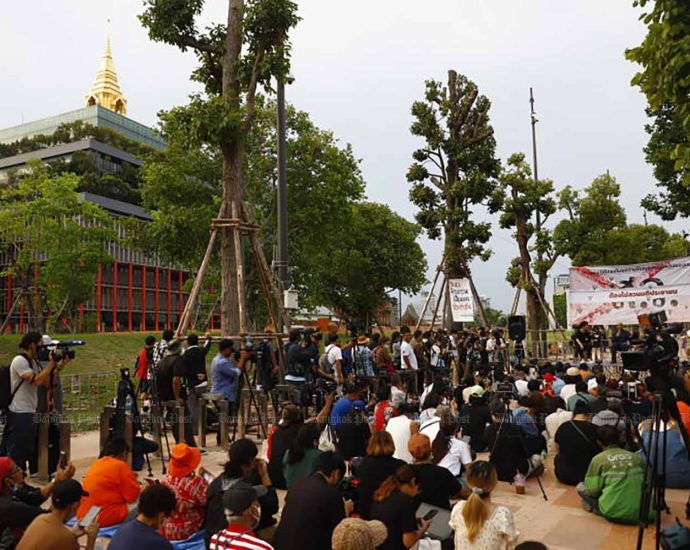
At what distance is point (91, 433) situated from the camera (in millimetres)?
11359

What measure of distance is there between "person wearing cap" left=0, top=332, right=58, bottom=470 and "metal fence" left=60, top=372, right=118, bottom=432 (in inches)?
184

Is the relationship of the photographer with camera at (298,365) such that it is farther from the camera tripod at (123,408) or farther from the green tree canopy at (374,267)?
the green tree canopy at (374,267)

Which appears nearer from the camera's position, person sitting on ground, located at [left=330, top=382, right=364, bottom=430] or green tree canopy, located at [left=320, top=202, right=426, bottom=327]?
person sitting on ground, located at [left=330, top=382, right=364, bottom=430]

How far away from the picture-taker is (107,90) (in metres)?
79.7

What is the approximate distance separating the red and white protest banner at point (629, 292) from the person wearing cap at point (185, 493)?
16.8 meters

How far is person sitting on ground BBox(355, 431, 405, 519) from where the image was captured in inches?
186

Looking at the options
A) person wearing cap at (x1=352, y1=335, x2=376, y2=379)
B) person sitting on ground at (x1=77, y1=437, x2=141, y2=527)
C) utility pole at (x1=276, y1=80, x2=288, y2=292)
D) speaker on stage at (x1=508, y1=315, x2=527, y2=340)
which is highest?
utility pole at (x1=276, y1=80, x2=288, y2=292)

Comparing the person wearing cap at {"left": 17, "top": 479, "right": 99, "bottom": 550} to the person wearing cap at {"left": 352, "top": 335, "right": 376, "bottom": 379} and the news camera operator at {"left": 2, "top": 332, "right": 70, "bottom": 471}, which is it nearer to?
the news camera operator at {"left": 2, "top": 332, "right": 70, "bottom": 471}

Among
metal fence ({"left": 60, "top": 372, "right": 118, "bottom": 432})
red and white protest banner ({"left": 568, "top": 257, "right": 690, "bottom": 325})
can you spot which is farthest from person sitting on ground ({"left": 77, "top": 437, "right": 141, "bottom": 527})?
red and white protest banner ({"left": 568, "top": 257, "right": 690, "bottom": 325})

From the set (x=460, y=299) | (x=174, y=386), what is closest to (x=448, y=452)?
(x=174, y=386)

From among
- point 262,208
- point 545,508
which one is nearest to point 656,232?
point 262,208

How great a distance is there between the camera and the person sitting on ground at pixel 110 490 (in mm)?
5078

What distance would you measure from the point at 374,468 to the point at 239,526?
4.93 feet

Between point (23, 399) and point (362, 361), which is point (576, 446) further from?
point (23, 399)
